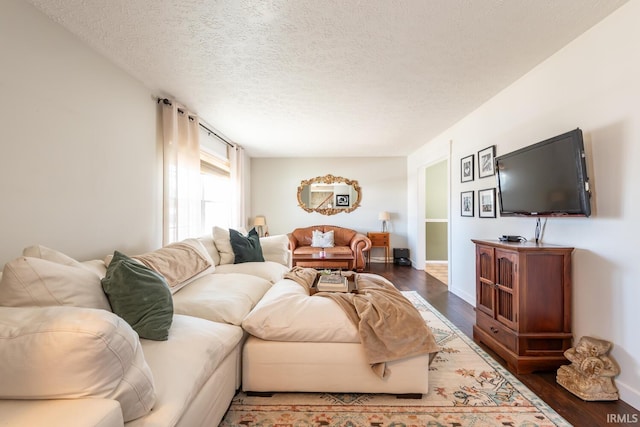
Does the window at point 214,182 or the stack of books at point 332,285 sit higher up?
the window at point 214,182

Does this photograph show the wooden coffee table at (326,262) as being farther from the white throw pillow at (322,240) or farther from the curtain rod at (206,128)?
the curtain rod at (206,128)

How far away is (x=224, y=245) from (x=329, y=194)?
362cm

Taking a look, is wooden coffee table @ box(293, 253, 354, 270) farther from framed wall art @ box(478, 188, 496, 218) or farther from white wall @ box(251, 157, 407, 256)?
framed wall art @ box(478, 188, 496, 218)

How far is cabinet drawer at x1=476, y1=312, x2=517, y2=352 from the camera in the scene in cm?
213

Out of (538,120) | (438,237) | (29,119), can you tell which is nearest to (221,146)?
(29,119)

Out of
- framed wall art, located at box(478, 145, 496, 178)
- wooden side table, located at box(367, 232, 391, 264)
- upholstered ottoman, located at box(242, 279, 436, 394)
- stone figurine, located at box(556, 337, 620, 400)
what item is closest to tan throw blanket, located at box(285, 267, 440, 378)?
upholstered ottoman, located at box(242, 279, 436, 394)

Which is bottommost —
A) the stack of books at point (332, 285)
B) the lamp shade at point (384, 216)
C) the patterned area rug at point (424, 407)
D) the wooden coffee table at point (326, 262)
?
the patterned area rug at point (424, 407)

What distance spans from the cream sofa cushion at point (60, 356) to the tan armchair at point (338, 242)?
4.64 metres

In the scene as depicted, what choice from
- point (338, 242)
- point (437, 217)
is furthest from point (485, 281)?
point (437, 217)

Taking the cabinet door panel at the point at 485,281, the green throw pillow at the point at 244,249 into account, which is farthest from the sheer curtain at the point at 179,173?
the cabinet door panel at the point at 485,281

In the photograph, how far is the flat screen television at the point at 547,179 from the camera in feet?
6.17

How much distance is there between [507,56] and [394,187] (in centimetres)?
439

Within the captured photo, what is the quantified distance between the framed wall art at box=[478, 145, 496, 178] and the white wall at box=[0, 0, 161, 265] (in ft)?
12.0

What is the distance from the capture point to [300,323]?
1730mm
